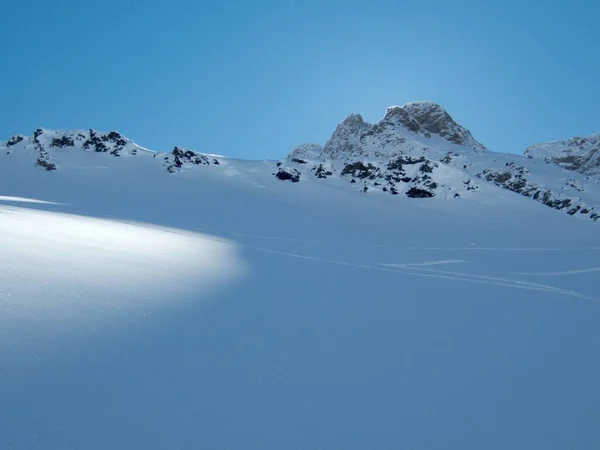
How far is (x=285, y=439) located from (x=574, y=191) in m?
41.2

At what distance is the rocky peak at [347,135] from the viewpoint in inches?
2323

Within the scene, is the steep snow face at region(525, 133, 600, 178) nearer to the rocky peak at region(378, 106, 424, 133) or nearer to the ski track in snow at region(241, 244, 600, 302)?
the rocky peak at region(378, 106, 424, 133)

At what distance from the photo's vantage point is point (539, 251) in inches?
597

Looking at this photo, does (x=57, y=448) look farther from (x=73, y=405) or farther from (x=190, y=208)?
(x=190, y=208)

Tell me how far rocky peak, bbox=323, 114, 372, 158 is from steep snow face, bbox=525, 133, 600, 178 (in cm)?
2790

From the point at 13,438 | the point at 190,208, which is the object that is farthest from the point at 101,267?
the point at 190,208

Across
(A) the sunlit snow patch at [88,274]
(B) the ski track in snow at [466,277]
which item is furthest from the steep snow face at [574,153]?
(A) the sunlit snow patch at [88,274]

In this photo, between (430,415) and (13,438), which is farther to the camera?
(430,415)

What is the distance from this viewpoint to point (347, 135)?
62281mm

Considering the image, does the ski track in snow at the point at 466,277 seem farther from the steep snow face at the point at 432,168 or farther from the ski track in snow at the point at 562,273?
the steep snow face at the point at 432,168

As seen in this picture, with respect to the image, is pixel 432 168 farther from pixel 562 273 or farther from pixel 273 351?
pixel 273 351

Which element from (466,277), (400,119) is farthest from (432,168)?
(400,119)

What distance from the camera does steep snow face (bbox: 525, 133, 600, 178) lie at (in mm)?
59438

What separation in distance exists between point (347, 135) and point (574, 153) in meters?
38.1
